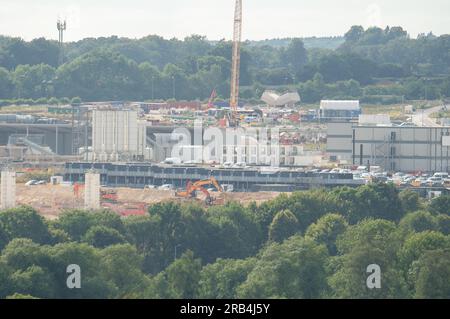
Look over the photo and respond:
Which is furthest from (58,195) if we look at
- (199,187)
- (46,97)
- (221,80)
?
(221,80)

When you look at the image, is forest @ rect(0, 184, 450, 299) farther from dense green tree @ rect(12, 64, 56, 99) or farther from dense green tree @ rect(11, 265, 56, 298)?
dense green tree @ rect(12, 64, 56, 99)

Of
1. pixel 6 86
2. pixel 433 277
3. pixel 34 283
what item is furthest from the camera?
pixel 6 86

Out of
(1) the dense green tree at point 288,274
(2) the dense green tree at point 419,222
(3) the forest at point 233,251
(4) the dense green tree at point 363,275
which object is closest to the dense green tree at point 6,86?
(3) the forest at point 233,251

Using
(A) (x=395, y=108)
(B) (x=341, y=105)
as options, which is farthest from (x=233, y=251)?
(A) (x=395, y=108)

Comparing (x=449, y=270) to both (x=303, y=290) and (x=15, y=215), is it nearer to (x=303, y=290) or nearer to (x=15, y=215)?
(x=303, y=290)

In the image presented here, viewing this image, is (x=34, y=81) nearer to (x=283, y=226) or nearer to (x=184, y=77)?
(x=184, y=77)

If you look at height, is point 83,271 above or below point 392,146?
below
